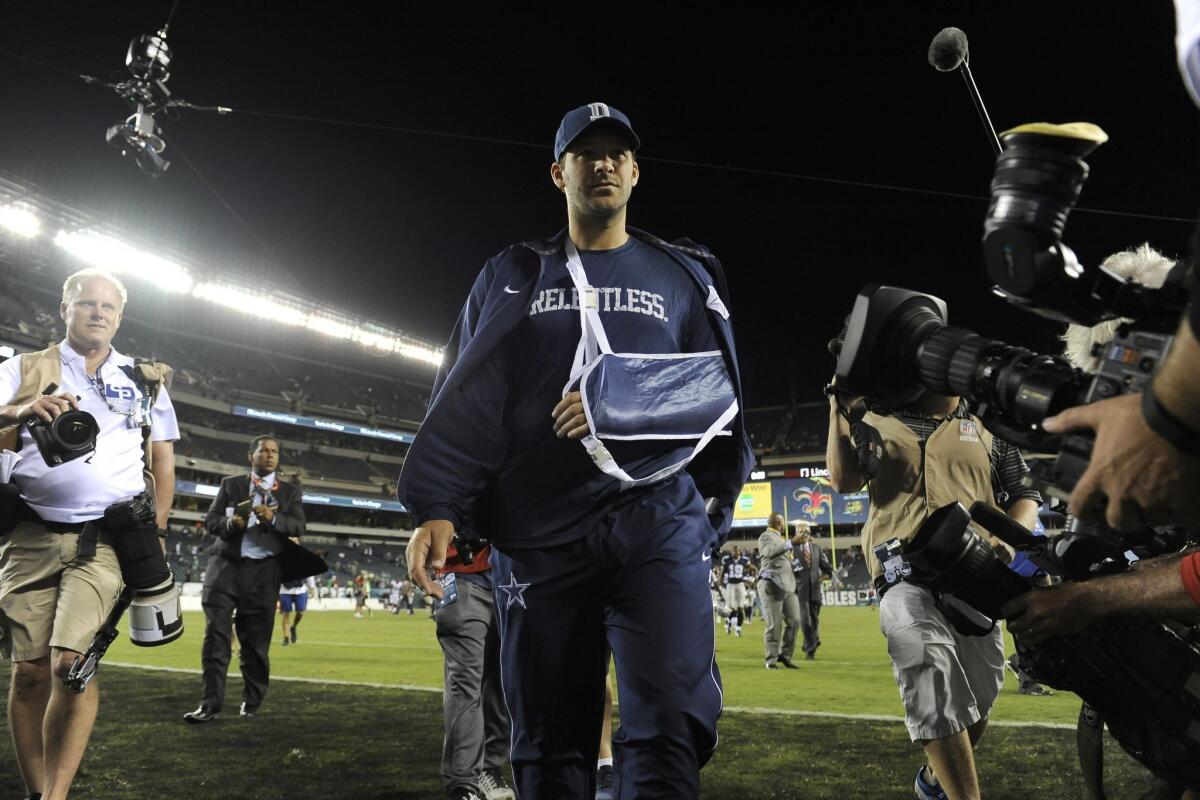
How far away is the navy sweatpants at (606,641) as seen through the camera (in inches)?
91.3

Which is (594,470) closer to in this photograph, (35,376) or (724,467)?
(724,467)

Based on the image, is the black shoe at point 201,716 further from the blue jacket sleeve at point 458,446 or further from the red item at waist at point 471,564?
the blue jacket sleeve at point 458,446

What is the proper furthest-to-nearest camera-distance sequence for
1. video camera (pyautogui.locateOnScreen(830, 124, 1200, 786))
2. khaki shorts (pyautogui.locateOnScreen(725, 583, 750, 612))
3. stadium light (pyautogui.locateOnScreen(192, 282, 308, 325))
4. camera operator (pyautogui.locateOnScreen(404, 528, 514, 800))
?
stadium light (pyautogui.locateOnScreen(192, 282, 308, 325)), khaki shorts (pyautogui.locateOnScreen(725, 583, 750, 612)), camera operator (pyautogui.locateOnScreen(404, 528, 514, 800)), video camera (pyautogui.locateOnScreen(830, 124, 1200, 786))

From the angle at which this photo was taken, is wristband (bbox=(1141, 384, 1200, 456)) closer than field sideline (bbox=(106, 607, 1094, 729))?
Yes

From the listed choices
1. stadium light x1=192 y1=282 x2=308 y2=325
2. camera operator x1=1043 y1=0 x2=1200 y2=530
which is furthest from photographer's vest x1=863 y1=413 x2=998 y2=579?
stadium light x1=192 y1=282 x2=308 y2=325

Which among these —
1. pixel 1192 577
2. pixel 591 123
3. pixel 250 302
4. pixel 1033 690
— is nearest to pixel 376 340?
pixel 250 302

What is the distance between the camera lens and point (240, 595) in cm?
730

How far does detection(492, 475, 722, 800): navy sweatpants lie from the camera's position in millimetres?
2318

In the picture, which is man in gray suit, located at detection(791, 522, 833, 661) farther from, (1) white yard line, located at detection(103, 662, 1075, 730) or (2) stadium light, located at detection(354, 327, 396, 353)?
(2) stadium light, located at detection(354, 327, 396, 353)

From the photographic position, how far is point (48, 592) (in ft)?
12.8

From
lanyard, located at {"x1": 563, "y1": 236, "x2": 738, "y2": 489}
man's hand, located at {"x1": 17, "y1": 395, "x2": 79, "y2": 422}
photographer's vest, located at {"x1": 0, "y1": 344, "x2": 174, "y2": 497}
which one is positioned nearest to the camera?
lanyard, located at {"x1": 563, "y1": 236, "x2": 738, "y2": 489}

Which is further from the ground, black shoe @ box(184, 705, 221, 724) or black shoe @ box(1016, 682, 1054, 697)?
black shoe @ box(184, 705, 221, 724)

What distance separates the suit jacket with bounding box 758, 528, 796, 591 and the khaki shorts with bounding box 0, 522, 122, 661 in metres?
9.27

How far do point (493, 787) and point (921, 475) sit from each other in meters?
2.74
